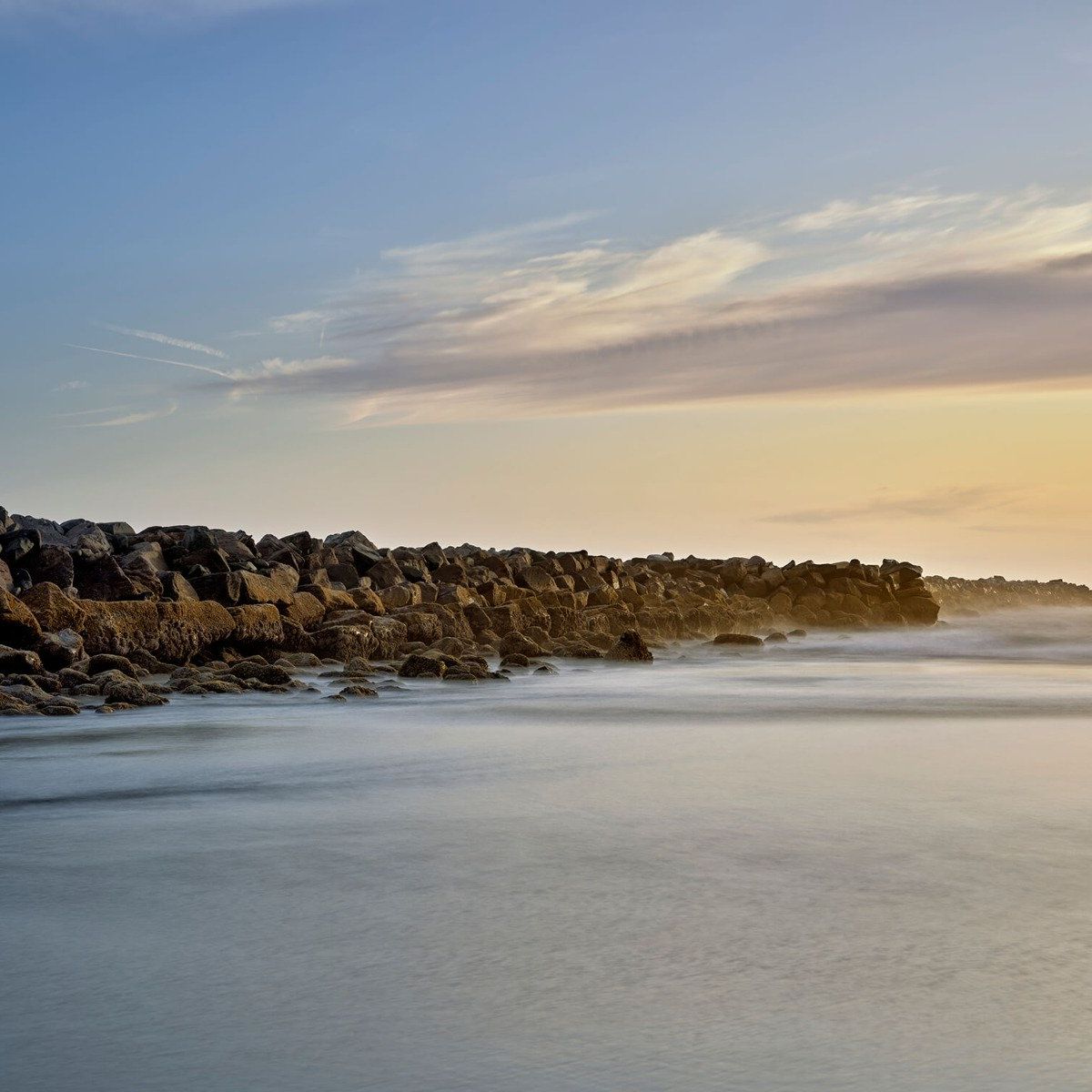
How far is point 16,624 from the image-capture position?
9477mm

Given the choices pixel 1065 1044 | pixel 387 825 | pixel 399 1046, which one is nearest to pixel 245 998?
pixel 399 1046

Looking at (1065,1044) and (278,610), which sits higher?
(278,610)

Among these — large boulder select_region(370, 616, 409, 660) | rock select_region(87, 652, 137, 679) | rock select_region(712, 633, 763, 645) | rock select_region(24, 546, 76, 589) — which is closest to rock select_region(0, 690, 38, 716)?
rock select_region(87, 652, 137, 679)

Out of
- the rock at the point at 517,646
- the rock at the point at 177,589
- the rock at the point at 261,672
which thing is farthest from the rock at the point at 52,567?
the rock at the point at 517,646

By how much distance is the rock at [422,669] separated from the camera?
11.0 metres

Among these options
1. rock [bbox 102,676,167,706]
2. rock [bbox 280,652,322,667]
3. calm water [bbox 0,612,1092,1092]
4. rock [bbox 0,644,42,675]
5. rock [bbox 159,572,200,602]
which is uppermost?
rock [bbox 159,572,200,602]

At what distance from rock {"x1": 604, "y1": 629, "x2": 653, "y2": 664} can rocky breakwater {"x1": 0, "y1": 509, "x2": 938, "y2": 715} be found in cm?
3

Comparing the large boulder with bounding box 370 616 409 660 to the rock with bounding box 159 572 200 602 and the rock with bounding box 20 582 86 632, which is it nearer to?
the rock with bounding box 159 572 200 602

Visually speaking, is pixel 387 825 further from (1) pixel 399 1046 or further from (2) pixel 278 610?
(2) pixel 278 610

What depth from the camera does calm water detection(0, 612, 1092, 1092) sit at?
92.0 inches

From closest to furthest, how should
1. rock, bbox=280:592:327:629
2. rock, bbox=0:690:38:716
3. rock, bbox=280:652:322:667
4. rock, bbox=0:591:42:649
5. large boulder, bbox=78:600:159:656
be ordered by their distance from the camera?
rock, bbox=0:690:38:716, rock, bbox=0:591:42:649, large boulder, bbox=78:600:159:656, rock, bbox=280:652:322:667, rock, bbox=280:592:327:629

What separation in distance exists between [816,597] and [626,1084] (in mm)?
25469

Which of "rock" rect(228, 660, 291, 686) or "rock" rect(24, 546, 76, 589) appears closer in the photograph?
"rock" rect(228, 660, 291, 686)

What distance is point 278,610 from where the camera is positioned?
1236 cm
